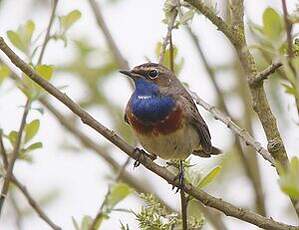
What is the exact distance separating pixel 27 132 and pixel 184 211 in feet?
3.08

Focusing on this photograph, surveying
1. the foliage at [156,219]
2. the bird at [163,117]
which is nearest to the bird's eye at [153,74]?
the bird at [163,117]

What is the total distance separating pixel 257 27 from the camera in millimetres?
2156

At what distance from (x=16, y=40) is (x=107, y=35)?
1263mm

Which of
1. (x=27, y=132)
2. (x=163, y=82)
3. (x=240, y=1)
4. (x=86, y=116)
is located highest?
(x=163, y=82)

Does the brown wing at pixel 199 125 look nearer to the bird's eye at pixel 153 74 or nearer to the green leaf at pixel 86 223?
the bird's eye at pixel 153 74

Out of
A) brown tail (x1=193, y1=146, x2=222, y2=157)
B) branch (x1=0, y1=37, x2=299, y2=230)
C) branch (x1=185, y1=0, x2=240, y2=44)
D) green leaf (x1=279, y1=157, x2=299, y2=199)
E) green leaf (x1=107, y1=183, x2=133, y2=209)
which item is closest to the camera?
green leaf (x1=279, y1=157, x2=299, y2=199)

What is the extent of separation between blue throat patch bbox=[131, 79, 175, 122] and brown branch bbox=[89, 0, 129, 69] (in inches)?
12.5

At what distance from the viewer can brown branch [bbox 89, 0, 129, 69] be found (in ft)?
14.8

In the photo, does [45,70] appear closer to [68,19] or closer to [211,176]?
[68,19]

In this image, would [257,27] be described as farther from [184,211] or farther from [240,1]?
[184,211]

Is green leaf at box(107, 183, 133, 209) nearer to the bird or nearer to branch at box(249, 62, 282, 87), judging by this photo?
branch at box(249, 62, 282, 87)

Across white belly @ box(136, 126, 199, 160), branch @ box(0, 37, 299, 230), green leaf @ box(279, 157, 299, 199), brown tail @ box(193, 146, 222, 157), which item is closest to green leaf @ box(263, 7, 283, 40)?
green leaf @ box(279, 157, 299, 199)

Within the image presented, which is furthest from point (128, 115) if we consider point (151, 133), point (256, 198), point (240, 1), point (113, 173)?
point (240, 1)

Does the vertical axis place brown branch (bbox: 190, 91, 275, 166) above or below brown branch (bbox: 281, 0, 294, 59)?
above
